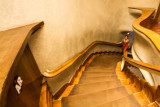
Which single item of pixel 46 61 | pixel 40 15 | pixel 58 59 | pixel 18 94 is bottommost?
pixel 58 59

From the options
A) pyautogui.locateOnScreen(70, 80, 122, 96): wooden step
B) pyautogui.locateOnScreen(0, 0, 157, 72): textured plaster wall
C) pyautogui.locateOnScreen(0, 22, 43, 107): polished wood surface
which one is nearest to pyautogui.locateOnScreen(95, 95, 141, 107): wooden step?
pyautogui.locateOnScreen(70, 80, 122, 96): wooden step

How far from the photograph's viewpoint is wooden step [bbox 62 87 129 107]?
1688mm

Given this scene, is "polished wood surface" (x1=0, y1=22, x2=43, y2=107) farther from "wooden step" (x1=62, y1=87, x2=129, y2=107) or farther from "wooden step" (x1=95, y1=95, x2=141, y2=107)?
"wooden step" (x1=95, y1=95, x2=141, y2=107)

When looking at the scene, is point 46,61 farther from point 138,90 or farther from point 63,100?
point 138,90

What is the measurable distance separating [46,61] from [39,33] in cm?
44

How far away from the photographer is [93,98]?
187 cm

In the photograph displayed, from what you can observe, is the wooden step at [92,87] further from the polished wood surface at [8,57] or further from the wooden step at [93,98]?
the polished wood surface at [8,57]

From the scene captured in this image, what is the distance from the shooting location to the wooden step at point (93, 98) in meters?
1.69

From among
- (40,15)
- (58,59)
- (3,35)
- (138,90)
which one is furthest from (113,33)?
(3,35)

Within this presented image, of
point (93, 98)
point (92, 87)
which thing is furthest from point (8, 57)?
point (92, 87)

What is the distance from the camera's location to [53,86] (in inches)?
71.2

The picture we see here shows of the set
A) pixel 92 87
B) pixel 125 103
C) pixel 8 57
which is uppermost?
pixel 8 57

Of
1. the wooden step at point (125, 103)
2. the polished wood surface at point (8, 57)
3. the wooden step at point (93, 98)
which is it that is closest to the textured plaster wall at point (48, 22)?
the polished wood surface at point (8, 57)

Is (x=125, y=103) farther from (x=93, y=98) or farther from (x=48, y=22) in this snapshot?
(x=48, y=22)
